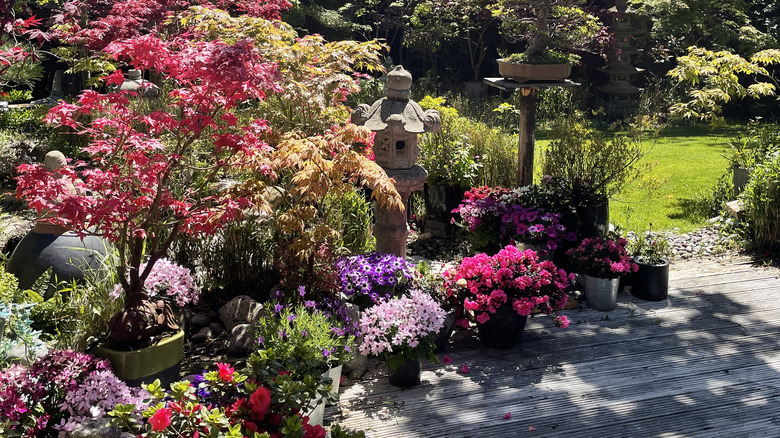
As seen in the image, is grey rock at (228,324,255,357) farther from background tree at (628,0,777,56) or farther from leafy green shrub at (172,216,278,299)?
background tree at (628,0,777,56)

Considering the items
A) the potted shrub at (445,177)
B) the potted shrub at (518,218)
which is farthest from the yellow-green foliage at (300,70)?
the potted shrub at (518,218)

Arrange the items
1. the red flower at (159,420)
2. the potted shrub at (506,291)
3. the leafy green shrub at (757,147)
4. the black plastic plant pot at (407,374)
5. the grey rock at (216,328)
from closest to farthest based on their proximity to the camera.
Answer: the red flower at (159,420), the black plastic plant pot at (407,374), the potted shrub at (506,291), the grey rock at (216,328), the leafy green shrub at (757,147)

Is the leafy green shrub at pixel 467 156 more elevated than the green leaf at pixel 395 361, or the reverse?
the leafy green shrub at pixel 467 156

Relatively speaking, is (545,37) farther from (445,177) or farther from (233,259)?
(233,259)

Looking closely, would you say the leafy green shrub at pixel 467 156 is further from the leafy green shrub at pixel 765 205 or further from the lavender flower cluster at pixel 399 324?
the lavender flower cluster at pixel 399 324

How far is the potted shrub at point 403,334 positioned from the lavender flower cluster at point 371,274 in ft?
1.16

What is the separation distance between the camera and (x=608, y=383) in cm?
467

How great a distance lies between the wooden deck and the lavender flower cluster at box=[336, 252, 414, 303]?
0.52 metres

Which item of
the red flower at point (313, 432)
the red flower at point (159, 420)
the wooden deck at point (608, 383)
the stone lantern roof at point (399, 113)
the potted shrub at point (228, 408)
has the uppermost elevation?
the stone lantern roof at point (399, 113)

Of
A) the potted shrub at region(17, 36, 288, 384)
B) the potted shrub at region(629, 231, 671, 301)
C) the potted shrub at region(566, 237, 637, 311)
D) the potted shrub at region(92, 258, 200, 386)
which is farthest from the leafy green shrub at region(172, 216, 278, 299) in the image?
the potted shrub at region(629, 231, 671, 301)

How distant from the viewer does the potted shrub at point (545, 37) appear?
7273 mm

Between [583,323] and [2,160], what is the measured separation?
Answer: 23.0 ft

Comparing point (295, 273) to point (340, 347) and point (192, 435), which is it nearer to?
point (340, 347)

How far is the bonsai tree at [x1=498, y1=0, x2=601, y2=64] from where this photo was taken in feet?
23.9
